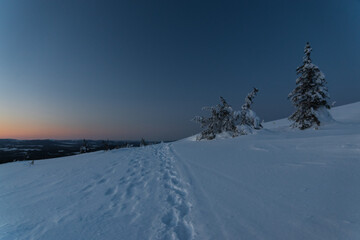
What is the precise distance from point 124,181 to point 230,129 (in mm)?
14470

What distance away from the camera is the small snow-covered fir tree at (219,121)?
1662 cm

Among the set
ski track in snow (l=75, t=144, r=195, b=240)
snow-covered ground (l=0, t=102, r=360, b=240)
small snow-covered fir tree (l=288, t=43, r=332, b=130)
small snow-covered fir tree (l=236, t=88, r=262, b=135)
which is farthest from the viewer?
small snow-covered fir tree (l=236, t=88, r=262, b=135)

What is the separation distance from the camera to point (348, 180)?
8.29 ft

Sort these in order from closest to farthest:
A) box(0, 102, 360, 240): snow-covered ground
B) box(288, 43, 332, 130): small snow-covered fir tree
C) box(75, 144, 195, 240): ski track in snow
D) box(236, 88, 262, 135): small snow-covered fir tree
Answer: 1. box(0, 102, 360, 240): snow-covered ground
2. box(75, 144, 195, 240): ski track in snow
3. box(288, 43, 332, 130): small snow-covered fir tree
4. box(236, 88, 262, 135): small snow-covered fir tree

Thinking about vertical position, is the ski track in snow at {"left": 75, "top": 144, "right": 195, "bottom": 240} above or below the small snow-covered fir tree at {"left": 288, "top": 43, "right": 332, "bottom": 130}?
below

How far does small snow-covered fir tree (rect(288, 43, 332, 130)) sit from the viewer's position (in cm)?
1144

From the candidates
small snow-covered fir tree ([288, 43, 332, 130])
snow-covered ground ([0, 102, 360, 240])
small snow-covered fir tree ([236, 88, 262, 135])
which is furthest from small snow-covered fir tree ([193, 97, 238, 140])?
snow-covered ground ([0, 102, 360, 240])

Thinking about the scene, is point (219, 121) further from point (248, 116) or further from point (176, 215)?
point (176, 215)

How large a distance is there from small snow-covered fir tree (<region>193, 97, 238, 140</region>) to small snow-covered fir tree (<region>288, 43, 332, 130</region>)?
5.67m

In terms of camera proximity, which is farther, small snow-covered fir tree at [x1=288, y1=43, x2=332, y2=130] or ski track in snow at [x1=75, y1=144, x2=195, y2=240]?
small snow-covered fir tree at [x1=288, y1=43, x2=332, y2=130]

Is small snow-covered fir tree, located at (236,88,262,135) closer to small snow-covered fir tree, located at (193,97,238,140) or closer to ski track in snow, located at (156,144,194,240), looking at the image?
small snow-covered fir tree, located at (193,97,238,140)

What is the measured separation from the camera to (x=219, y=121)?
58.2 feet

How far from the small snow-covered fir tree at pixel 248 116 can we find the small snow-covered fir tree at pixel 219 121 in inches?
33.4

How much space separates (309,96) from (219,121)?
8458mm
